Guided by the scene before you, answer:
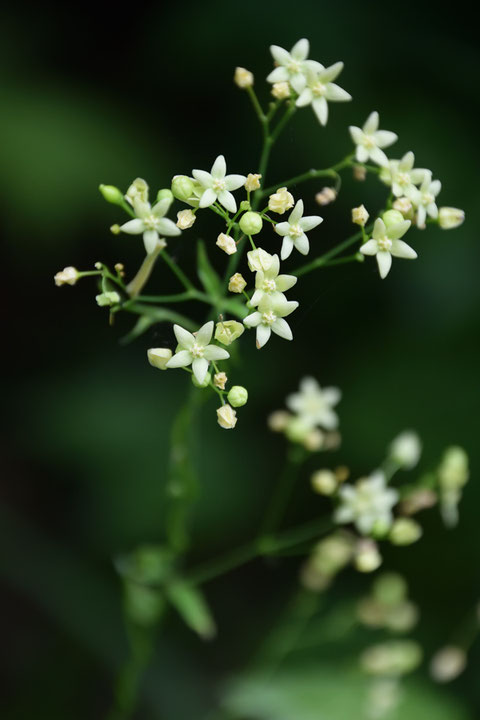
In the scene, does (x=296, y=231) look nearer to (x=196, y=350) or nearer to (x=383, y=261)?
(x=383, y=261)

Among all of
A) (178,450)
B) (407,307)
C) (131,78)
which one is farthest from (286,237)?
(131,78)

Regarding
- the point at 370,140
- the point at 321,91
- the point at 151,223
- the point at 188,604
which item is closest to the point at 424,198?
the point at 370,140

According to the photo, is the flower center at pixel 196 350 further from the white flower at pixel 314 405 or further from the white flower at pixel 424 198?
the white flower at pixel 314 405

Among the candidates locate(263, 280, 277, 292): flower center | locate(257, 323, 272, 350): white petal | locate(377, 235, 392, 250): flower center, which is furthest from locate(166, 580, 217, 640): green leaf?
locate(377, 235, 392, 250): flower center

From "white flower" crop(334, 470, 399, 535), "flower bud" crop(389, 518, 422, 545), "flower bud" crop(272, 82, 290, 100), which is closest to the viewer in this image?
"flower bud" crop(272, 82, 290, 100)

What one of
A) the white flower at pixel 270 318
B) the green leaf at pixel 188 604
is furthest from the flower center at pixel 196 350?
the green leaf at pixel 188 604

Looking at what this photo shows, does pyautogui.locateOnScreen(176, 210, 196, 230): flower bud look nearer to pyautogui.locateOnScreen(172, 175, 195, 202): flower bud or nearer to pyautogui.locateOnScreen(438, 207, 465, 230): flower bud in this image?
pyautogui.locateOnScreen(172, 175, 195, 202): flower bud
